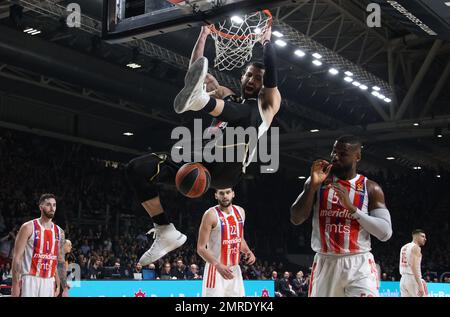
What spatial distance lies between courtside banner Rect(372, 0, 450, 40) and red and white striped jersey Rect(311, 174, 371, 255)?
21.0 ft

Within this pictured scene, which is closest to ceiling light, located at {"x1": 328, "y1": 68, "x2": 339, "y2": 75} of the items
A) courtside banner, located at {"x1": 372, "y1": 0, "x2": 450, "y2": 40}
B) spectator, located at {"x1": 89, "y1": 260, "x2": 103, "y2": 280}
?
courtside banner, located at {"x1": 372, "y1": 0, "x2": 450, "y2": 40}

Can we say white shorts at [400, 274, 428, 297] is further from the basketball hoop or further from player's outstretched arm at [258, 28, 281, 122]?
player's outstretched arm at [258, 28, 281, 122]

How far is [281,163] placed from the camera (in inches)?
1230

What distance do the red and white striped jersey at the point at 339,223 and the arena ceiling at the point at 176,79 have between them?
896cm

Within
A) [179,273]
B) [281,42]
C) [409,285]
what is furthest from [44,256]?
[281,42]

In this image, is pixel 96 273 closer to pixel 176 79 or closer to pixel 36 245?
pixel 36 245

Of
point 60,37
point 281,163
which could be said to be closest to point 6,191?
point 60,37

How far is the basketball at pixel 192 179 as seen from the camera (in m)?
5.24

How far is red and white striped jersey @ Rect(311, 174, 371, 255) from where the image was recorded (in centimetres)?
555

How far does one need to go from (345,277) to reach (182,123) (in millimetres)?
17632

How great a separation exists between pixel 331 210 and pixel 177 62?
39.6 feet

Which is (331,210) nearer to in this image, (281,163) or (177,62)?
(177,62)

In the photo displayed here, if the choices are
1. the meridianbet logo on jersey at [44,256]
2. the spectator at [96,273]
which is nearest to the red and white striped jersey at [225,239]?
the meridianbet logo on jersey at [44,256]

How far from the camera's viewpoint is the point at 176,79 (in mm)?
19625
